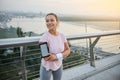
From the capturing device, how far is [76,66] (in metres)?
3.62

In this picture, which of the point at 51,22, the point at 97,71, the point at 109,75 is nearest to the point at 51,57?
the point at 51,22

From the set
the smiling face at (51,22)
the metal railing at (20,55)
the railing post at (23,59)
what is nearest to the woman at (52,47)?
the smiling face at (51,22)

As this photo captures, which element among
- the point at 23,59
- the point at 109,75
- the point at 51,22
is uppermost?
the point at 51,22

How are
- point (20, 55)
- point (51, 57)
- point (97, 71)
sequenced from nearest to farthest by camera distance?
point (51, 57) < point (20, 55) < point (97, 71)

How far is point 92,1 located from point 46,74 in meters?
8.66

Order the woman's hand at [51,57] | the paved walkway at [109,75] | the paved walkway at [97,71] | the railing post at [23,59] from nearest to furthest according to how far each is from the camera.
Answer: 1. the woman's hand at [51,57]
2. the railing post at [23,59]
3. the paved walkway at [97,71]
4. the paved walkway at [109,75]

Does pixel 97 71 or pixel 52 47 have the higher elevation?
pixel 52 47

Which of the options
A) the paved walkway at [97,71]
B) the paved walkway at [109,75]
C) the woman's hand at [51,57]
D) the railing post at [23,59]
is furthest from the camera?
the paved walkway at [109,75]

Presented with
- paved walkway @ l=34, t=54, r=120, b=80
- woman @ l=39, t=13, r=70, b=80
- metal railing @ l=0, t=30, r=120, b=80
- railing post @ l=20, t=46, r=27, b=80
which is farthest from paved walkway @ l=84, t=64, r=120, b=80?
woman @ l=39, t=13, r=70, b=80

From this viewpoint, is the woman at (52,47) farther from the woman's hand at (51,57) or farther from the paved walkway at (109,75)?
the paved walkway at (109,75)

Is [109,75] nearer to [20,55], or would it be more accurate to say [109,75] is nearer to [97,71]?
[97,71]

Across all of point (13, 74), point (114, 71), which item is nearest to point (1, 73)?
point (13, 74)

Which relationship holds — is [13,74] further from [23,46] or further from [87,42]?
[87,42]

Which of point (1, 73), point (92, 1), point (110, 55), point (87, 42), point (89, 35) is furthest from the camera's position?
point (92, 1)
